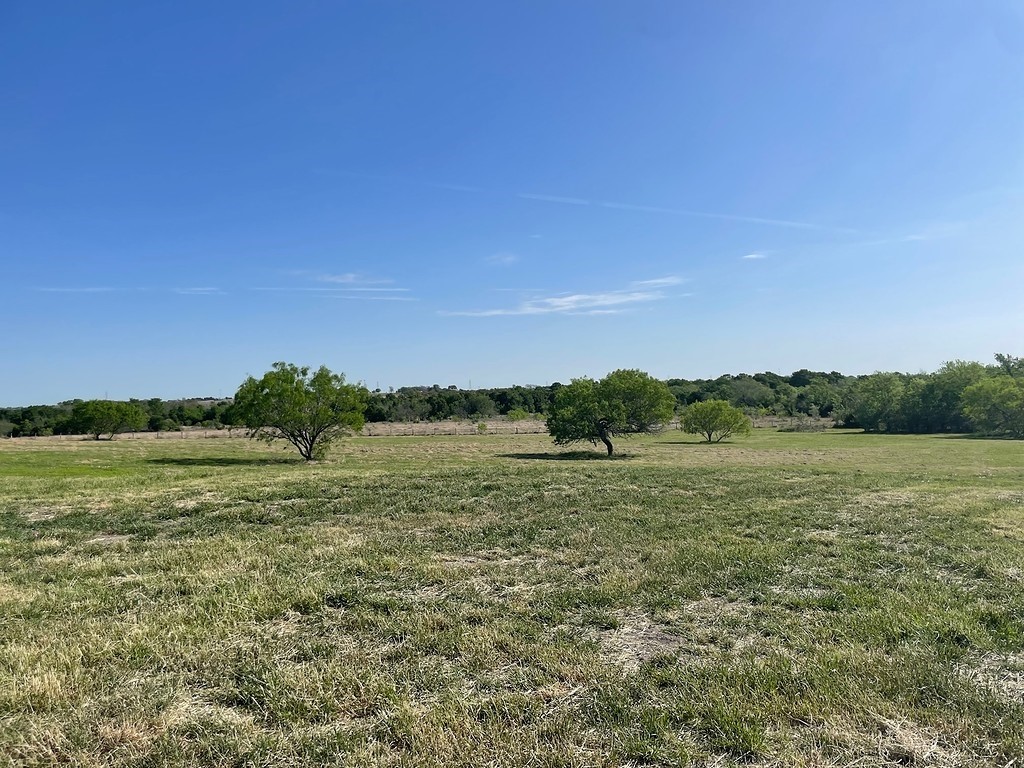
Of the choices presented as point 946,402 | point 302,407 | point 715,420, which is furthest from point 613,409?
point 946,402

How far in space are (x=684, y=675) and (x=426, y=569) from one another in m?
4.11

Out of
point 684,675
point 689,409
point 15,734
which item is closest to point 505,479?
point 684,675

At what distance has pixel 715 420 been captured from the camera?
71938 mm

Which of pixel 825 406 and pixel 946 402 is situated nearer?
pixel 946 402

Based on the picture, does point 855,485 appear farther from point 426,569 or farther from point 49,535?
point 49,535

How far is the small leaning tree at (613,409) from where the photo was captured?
49094 millimetres

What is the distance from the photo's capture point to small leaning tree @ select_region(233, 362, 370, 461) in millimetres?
42312

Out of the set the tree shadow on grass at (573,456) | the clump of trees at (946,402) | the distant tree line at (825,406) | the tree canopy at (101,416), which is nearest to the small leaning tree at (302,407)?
the distant tree line at (825,406)

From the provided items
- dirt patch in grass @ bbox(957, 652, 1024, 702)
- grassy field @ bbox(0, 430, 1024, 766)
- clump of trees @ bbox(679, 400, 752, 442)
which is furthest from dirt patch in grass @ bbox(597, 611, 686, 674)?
clump of trees @ bbox(679, 400, 752, 442)

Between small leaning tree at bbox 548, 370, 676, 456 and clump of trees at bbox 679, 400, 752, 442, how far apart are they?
75.9 feet

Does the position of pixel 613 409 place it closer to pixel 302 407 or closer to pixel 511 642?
pixel 302 407

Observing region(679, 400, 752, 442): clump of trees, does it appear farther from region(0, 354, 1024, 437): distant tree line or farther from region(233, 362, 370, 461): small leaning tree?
region(233, 362, 370, 461): small leaning tree

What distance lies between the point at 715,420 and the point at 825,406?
6796cm

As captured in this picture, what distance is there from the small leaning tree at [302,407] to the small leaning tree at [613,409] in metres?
16.5
